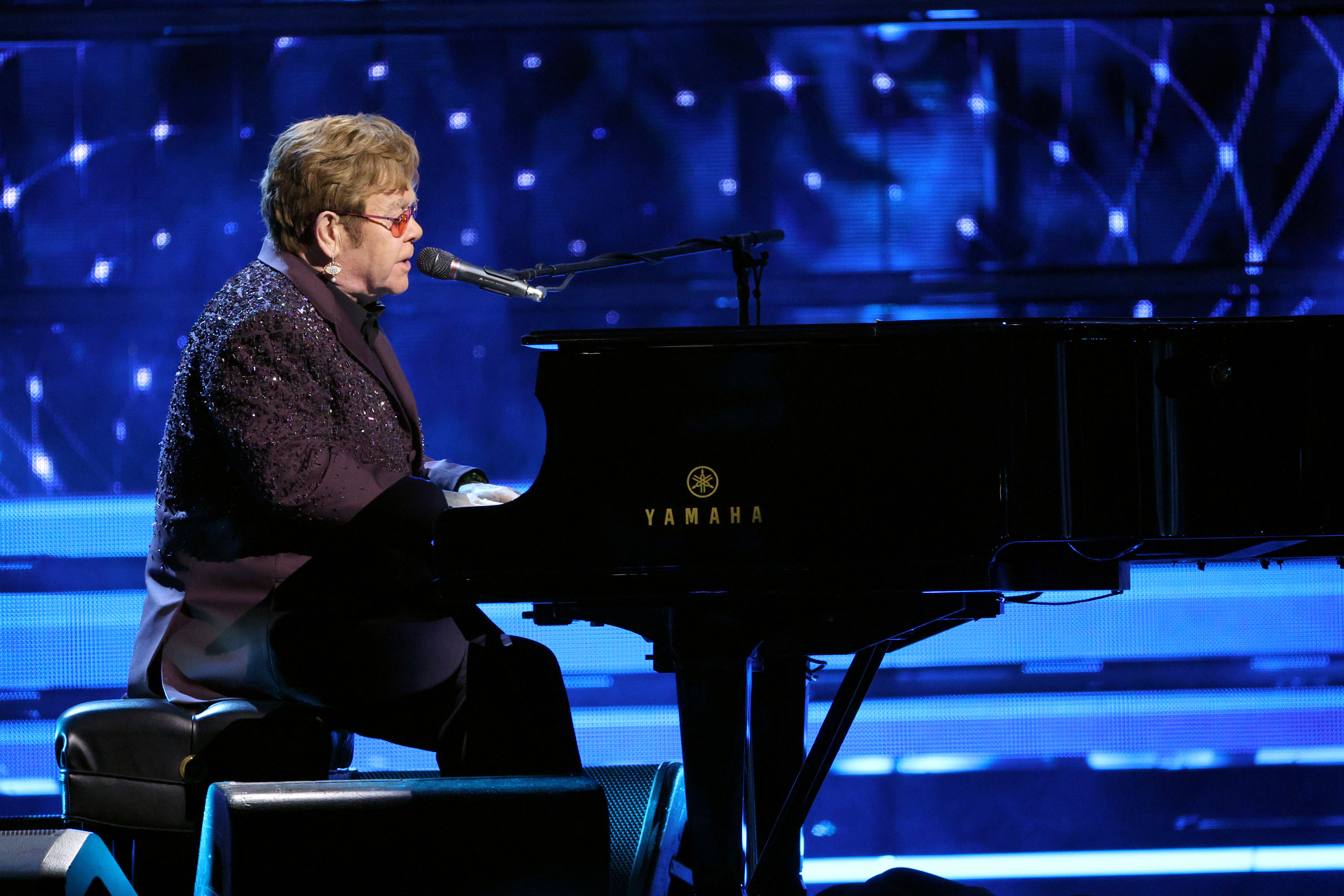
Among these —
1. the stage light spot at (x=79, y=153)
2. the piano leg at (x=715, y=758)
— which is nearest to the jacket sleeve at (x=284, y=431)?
the piano leg at (x=715, y=758)

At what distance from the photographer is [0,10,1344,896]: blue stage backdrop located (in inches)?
124

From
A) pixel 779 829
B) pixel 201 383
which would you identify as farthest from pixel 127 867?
pixel 779 829

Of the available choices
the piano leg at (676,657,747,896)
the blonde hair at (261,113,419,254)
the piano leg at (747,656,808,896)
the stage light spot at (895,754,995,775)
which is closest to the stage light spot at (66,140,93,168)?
the blonde hair at (261,113,419,254)

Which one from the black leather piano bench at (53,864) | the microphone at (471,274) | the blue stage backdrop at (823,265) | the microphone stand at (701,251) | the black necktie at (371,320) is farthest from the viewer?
the blue stage backdrop at (823,265)

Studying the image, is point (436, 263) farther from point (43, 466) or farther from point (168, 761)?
point (43, 466)

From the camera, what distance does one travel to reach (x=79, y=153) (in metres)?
3.23

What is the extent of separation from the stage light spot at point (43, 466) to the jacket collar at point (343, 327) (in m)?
1.83

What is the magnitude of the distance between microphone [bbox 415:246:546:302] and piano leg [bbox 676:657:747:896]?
2.10 feet

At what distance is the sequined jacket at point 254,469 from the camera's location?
155cm

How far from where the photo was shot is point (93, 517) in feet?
10.5

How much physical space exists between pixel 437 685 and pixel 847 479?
760mm

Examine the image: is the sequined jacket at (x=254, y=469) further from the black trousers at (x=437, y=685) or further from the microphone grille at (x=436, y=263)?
the microphone grille at (x=436, y=263)

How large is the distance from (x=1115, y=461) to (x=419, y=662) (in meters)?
1.07

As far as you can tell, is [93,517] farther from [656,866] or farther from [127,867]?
[656,866]
